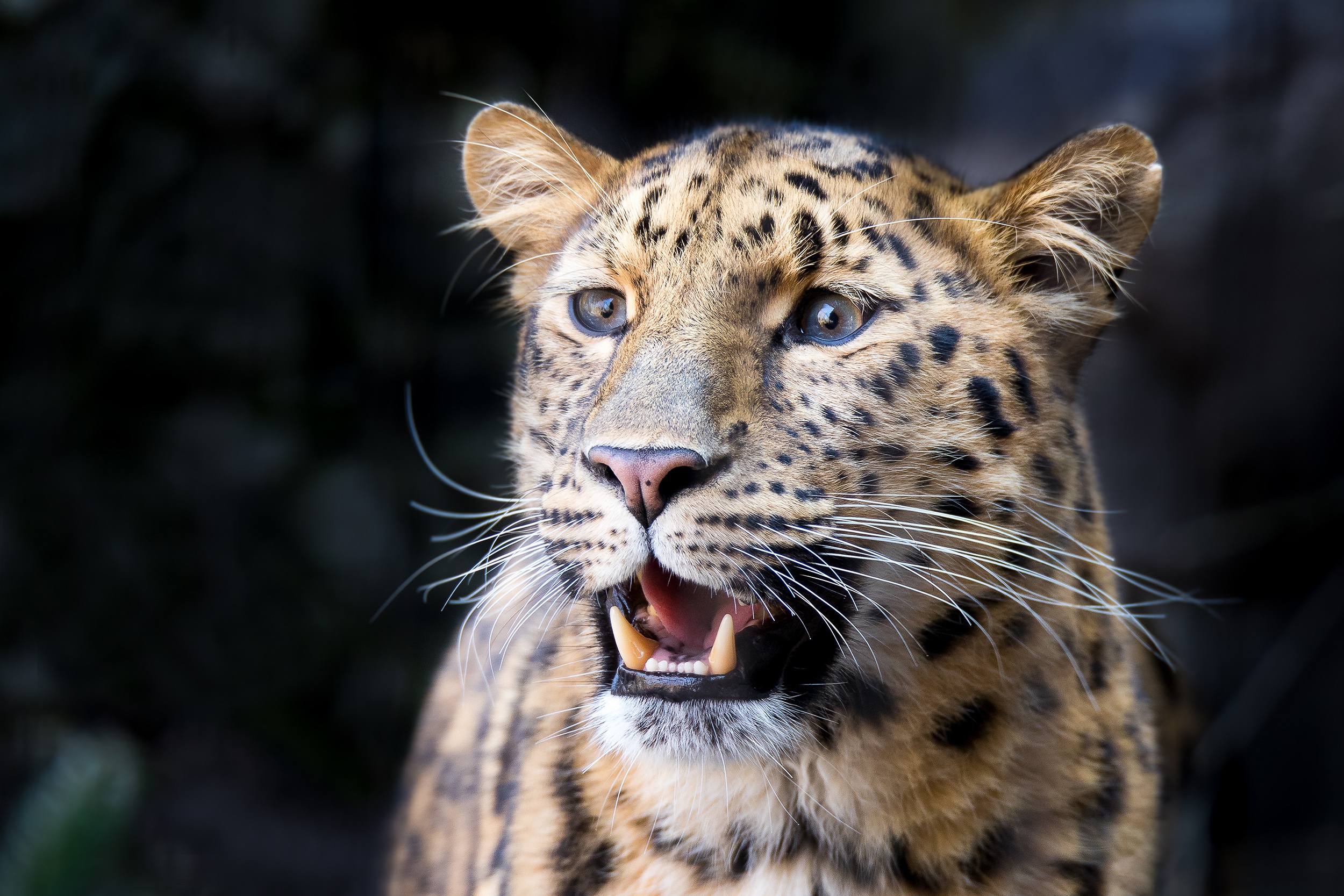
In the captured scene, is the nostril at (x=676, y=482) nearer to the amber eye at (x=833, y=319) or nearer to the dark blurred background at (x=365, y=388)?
the amber eye at (x=833, y=319)

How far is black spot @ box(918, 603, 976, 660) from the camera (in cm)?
245

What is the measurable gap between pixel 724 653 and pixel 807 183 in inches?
44.6

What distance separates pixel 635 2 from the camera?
6566 mm

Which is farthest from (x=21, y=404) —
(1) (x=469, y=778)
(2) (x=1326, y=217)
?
(2) (x=1326, y=217)

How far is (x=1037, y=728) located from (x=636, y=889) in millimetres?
938

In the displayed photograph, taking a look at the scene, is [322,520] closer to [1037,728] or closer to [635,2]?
[635,2]

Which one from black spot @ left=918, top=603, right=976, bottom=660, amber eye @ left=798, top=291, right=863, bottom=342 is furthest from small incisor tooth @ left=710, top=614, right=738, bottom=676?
amber eye @ left=798, top=291, right=863, bottom=342

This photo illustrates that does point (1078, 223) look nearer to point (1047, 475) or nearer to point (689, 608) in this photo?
point (1047, 475)

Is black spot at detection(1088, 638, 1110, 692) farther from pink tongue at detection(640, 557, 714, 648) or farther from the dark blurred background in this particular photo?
the dark blurred background

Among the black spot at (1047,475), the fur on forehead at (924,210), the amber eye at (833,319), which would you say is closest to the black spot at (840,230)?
the fur on forehead at (924,210)

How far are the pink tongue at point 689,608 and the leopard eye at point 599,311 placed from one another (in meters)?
0.72

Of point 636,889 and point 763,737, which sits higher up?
point 763,737

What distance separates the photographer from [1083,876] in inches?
95.7

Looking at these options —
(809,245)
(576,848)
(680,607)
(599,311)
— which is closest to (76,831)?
(576,848)
